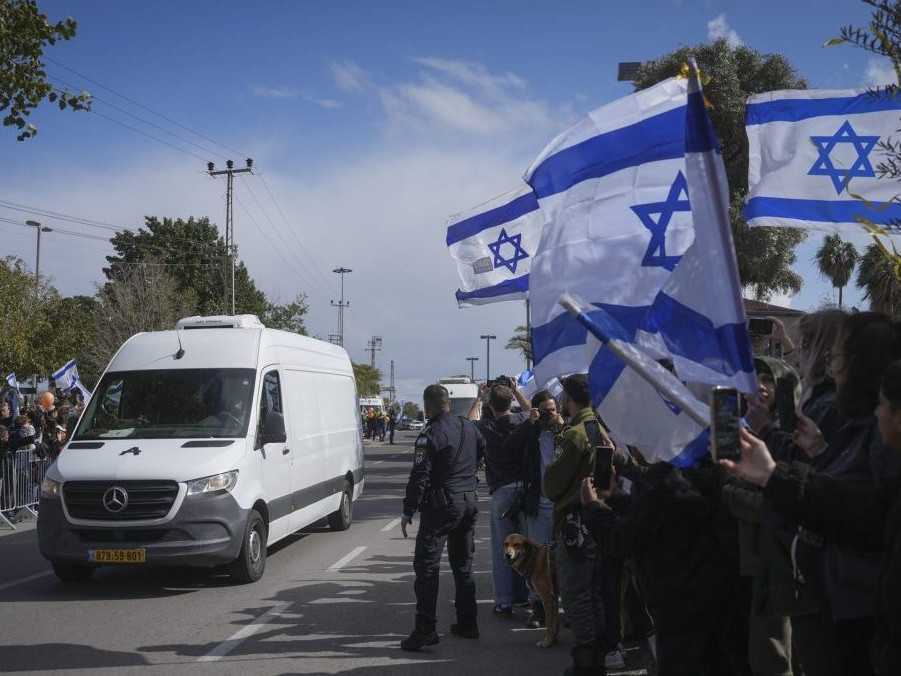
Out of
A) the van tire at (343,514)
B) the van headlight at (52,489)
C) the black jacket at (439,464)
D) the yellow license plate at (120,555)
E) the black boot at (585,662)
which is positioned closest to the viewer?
the black boot at (585,662)

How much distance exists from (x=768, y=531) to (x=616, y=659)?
3.15 m

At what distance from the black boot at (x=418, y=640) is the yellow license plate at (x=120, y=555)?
3.08m

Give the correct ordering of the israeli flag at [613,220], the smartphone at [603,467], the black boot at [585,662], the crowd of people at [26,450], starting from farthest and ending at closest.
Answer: the crowd of people at [26,450] < the black boot at [585,662] < the israeli flag at [613,220] < the smartphone at [603,467]

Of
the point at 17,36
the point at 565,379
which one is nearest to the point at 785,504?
the point at 565,379

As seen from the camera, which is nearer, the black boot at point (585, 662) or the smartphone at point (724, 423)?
the smartphone at point (724, 423)

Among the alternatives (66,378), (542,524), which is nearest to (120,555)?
(542,524)

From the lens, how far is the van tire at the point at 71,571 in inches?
358

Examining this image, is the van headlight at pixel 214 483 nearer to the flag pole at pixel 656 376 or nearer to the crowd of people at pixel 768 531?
the crowd of people at pixel 768 531

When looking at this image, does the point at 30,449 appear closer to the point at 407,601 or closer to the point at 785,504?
the point at 407,601

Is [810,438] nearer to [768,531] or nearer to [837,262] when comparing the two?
[768,531]

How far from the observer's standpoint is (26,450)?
14.8 metres

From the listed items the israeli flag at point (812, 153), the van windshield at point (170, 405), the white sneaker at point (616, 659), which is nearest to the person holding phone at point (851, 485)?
the israeli flag at point (812, 153)

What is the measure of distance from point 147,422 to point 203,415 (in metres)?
0.61

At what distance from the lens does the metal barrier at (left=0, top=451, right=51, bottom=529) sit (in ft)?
46.4
